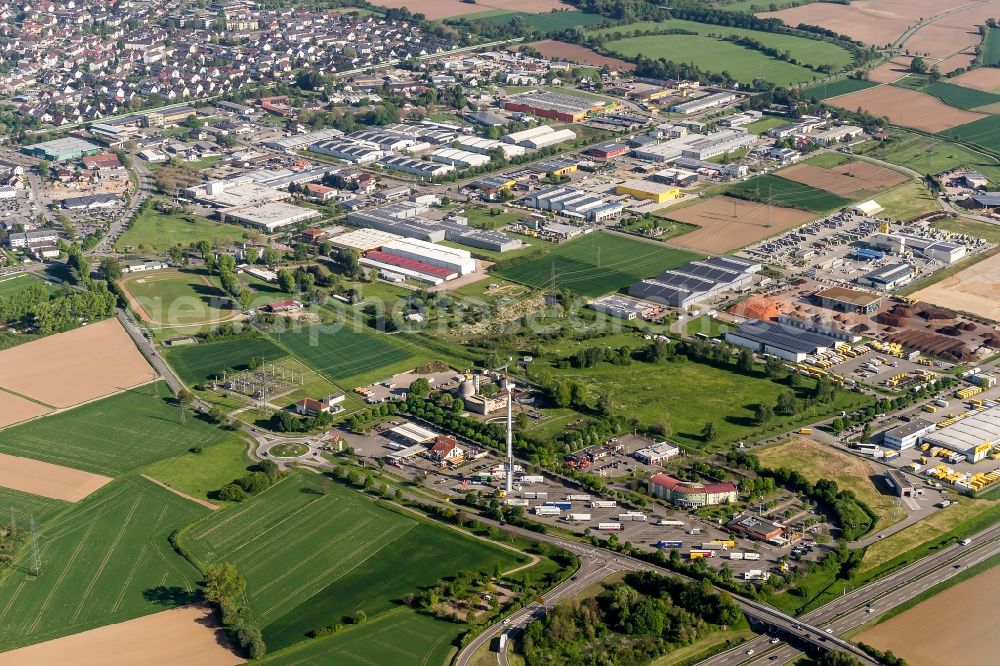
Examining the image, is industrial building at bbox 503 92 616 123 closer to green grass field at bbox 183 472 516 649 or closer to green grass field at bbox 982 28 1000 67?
green grass field at bbox 982 28 1000 67

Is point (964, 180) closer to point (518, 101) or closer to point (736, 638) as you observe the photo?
point (518, 101)

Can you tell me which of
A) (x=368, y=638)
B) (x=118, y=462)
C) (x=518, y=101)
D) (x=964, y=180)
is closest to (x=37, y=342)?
(x=118, y=462)

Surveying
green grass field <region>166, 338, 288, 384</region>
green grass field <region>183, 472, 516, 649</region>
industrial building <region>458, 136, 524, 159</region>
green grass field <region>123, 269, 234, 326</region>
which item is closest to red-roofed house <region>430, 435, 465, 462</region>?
green grass field <region>183, 472, 516, 649</region>

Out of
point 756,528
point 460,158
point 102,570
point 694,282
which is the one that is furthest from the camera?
point 460,158

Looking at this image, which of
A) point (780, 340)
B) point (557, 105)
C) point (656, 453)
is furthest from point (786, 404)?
point (557, 105)

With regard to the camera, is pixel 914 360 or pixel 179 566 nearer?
pixel 179 566

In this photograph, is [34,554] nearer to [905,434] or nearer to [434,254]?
[434,254]
